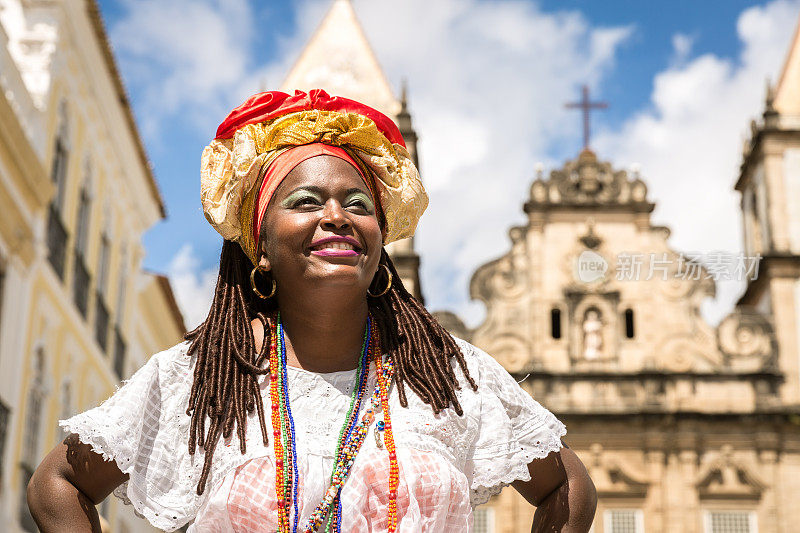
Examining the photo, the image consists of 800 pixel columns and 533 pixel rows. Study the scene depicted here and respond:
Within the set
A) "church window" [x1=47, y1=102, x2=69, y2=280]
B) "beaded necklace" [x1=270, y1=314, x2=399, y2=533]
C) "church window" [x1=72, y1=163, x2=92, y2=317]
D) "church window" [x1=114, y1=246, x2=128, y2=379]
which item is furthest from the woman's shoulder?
"church window" [x1=114, y1=246, x2=128, y2=379]

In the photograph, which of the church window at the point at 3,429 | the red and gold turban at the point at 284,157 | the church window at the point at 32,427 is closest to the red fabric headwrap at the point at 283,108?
the red and gold turban at the point at 284,157

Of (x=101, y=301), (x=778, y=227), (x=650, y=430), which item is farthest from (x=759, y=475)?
(x=101, y=301)

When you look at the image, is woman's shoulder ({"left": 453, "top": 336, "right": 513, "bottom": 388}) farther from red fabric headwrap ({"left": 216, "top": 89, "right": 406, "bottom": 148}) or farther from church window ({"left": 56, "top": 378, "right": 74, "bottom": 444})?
church window ({"left": 56, "top": 378, "right": 74, "bottom": 444})

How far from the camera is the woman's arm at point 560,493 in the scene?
8.45ft

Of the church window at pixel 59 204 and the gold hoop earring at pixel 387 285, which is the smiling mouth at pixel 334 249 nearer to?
the gold hoop earring at pixel 387 285

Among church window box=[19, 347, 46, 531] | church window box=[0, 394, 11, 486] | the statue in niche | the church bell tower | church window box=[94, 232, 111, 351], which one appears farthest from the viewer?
the statue in niche

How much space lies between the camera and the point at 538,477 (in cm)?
262

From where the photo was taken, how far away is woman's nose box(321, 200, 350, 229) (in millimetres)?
2508

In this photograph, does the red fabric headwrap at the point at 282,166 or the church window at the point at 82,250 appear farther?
the church window at the point at 82,250

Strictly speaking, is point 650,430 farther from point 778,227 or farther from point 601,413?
point 778,227

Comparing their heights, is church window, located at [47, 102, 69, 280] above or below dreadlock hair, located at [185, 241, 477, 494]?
above

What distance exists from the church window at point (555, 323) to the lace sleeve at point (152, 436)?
19.1 m

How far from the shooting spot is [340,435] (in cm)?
249

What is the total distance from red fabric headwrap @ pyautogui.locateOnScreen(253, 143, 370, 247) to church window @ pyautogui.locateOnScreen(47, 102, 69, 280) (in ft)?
35.5
